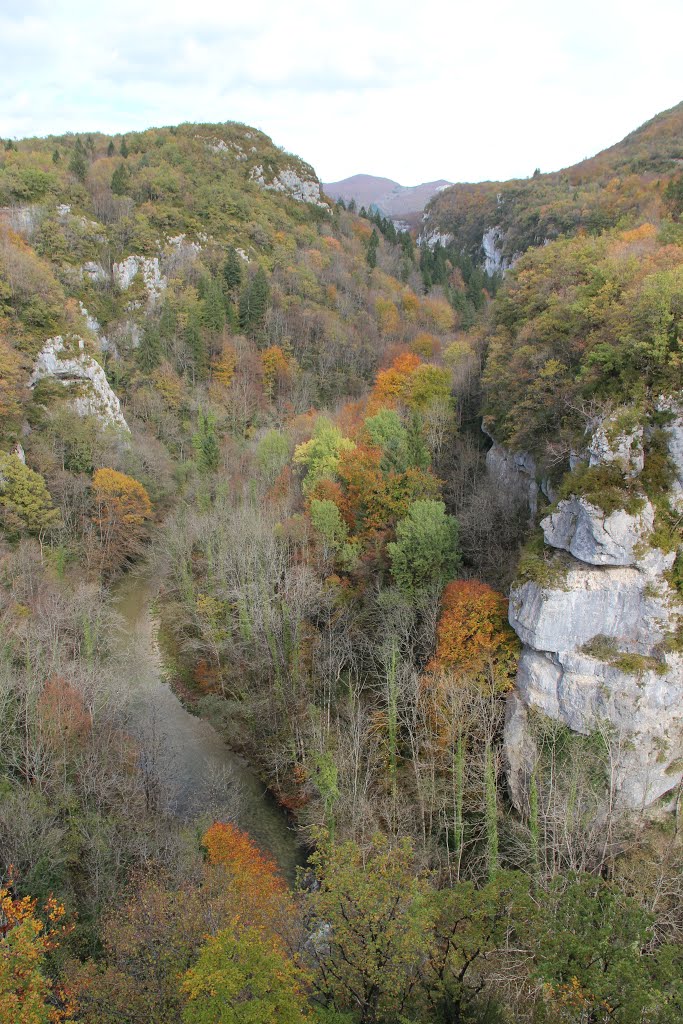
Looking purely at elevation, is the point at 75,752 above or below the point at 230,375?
below

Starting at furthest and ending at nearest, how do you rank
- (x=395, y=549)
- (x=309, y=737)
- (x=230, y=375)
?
(x=230, y=375) → (x=395, y=549) → (x=309, y=737)

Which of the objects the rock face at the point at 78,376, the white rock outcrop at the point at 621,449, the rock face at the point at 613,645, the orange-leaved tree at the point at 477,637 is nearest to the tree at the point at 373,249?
the rock face at the point at 78,376

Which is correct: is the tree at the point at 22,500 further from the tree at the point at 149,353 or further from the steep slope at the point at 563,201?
the steep slope at the point at 563,201

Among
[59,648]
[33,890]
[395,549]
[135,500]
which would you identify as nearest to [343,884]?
[33,890]

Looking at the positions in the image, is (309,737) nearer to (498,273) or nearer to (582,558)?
(582,558)

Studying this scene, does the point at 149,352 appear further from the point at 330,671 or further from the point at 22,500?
the point at 330,671

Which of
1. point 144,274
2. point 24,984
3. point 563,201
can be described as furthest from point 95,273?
point 24,984

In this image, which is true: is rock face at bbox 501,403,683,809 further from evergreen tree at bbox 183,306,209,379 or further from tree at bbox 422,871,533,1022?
evergreen tree at bbox 183,306,209,379
